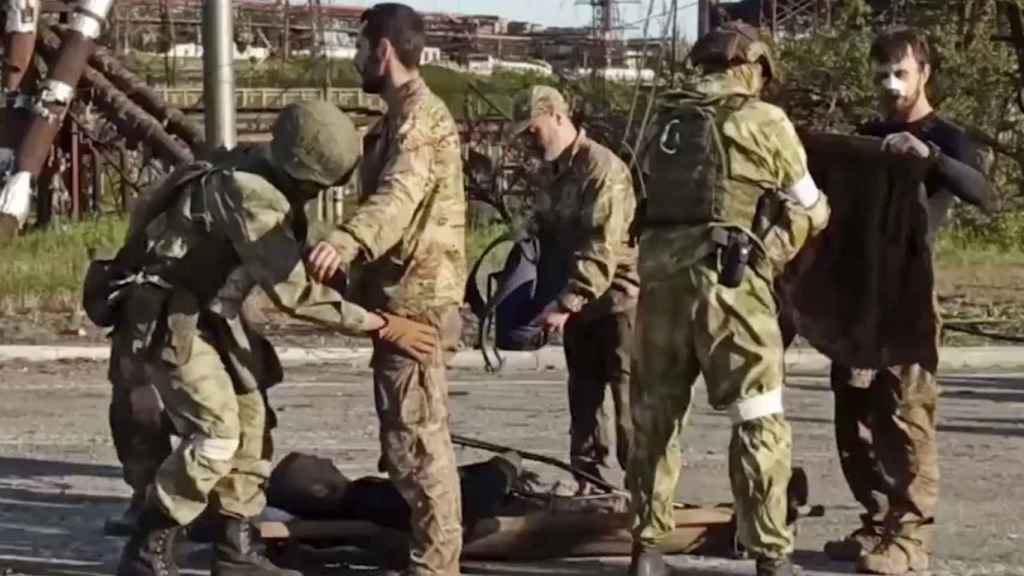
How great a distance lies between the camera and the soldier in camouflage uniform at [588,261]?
7.61m

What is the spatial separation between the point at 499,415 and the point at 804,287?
425cm

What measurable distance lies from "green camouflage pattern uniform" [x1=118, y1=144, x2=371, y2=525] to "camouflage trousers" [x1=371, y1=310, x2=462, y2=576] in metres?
0.29

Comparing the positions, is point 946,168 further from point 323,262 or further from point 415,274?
point 323,262

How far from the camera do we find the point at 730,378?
21.4ft

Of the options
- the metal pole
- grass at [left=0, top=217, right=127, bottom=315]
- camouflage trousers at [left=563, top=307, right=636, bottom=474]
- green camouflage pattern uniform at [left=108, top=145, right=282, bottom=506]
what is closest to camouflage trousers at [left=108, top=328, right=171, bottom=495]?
green camouflage pattern uniform at [left=108, top=145, right=282, bottom=506]

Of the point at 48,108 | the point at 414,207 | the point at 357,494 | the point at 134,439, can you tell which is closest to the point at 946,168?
the point at 414,207

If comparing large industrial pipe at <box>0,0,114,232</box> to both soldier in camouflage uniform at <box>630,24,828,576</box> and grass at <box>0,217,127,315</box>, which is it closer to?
soldier in camouflage uniform at <box>630,24,828,576</box>

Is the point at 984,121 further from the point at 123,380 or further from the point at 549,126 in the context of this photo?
the point at 123,380

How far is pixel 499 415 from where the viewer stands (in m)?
11.5

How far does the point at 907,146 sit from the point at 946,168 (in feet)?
0.51

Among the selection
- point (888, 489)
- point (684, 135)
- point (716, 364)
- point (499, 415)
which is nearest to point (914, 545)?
point (888, 489)

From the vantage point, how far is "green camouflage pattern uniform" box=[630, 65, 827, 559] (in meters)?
6.51

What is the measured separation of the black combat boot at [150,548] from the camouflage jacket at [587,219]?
173cm

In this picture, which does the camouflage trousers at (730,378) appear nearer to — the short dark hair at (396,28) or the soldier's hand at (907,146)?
the soldier's hand at (907,146)
